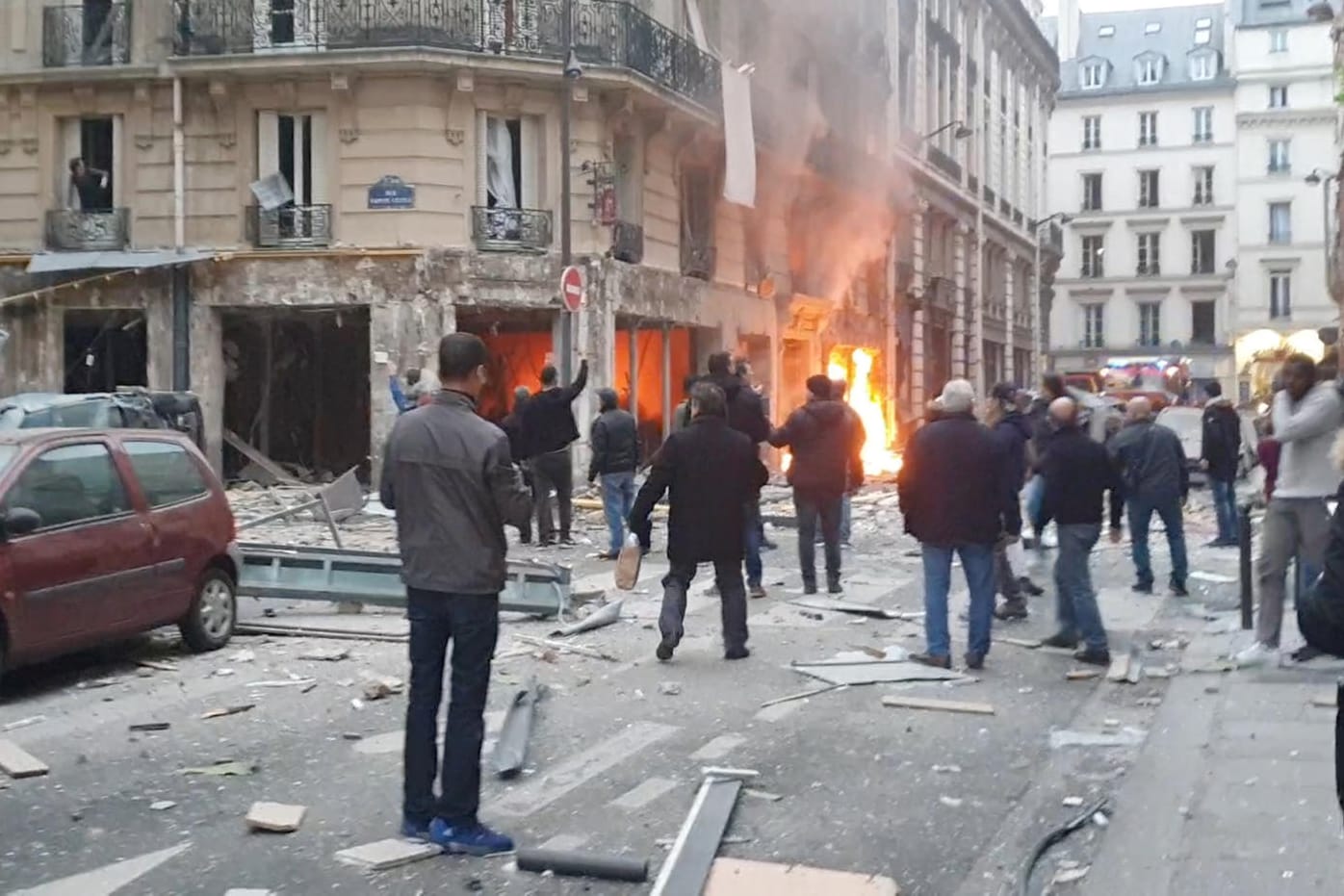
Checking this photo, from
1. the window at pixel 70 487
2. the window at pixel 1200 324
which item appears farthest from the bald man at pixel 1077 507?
the window at pixel 1200 324

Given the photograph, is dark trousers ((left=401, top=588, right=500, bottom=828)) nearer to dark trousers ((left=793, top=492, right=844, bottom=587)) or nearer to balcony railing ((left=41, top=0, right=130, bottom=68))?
dark trousers ((left=793, top=492, right=844, bottom=587))

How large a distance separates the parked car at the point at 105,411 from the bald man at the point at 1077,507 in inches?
356

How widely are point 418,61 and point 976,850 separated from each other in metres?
18.4

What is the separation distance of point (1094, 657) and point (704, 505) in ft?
8.46

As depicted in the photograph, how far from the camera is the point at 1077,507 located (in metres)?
9.02

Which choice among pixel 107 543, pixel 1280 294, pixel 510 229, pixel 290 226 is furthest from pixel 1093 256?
pixel 107 543

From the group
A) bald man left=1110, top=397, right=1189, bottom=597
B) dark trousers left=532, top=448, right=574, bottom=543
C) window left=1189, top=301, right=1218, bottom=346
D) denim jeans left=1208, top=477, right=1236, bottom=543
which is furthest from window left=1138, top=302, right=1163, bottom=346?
bald man left=1110, top=397, right=1189, bottom=597

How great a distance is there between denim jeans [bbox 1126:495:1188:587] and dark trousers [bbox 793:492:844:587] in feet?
8.23

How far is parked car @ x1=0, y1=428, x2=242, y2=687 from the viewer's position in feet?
24.8

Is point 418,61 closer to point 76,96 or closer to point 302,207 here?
point 302,207

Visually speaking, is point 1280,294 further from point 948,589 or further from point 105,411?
point 948,589

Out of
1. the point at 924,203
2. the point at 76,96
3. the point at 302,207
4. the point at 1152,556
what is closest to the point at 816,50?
the point at 924,203

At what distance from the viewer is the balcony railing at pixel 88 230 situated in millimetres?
22766

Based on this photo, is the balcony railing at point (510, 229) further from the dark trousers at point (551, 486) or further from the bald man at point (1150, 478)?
the bald man at point (1150, 478)
